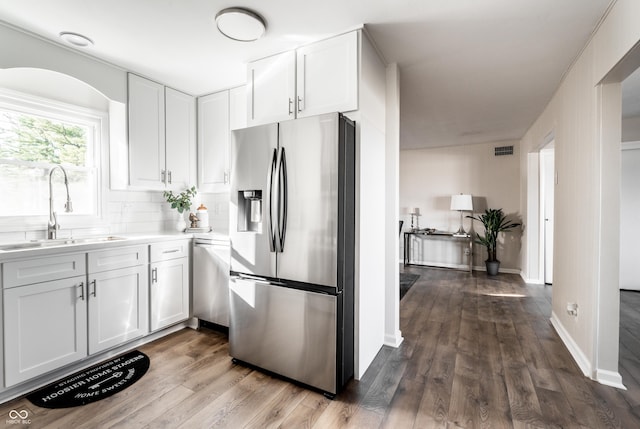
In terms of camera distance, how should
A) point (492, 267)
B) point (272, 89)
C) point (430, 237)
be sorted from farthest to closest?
point (430, 237), point (492, 267), point (272, 89)

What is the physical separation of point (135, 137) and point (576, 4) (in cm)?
347

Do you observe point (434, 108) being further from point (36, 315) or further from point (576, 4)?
point (36, 315)

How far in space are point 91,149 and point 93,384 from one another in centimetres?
203

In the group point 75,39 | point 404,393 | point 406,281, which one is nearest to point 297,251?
point 404,393

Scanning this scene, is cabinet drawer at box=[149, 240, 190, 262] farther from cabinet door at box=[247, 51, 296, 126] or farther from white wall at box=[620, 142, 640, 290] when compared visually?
white wall at box=[620, 142, 640, 290]

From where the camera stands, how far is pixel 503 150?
570 centimetres

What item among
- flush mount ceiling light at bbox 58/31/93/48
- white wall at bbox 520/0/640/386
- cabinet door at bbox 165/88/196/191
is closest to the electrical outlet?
white wall at bbox 520/0/640/386

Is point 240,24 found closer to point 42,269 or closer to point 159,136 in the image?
point 159,136

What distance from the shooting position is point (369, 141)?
7.54ft

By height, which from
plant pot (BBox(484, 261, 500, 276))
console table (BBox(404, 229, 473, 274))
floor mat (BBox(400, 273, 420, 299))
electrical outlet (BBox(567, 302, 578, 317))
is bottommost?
floor mat (BBox(400, 273, 420, 299))

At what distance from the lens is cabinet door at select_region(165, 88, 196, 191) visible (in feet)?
10.4

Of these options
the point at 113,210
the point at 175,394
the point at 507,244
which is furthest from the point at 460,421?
the point at 507,244

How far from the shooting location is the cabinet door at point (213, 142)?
324cm

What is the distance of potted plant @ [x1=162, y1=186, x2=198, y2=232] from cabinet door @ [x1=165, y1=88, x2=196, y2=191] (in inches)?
2.9
